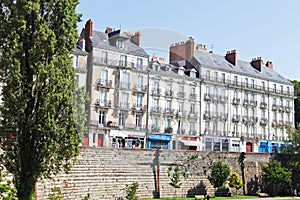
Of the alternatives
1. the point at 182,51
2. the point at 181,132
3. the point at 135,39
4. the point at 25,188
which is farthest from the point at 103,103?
the point at 25,188

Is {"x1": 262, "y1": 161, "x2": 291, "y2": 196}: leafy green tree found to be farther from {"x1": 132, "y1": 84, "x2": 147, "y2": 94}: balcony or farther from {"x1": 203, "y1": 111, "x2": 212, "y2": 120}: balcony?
{"x1": 132, "y1": 84, "x2": 147, "y2": 94}: balcony

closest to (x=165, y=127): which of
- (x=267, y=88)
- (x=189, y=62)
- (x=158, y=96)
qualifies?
(x=158, y=96)

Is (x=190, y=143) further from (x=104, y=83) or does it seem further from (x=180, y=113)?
(x=104, y=83)

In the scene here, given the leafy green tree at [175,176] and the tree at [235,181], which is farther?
the tree at [235,181]

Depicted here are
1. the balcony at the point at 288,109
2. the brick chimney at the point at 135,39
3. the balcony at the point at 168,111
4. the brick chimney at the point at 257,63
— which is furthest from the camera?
the balcony at the point at 288,109

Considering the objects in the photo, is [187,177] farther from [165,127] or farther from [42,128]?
[42,128]

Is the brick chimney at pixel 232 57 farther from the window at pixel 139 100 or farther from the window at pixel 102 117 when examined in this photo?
the window at pixel 102 117

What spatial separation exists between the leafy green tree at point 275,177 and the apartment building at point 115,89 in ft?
37.3

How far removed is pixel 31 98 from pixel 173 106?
29.0 m

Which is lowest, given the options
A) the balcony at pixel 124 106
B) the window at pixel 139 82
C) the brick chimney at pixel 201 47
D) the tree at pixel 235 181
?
the tree at pixel 235 181

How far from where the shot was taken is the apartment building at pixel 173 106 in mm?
41312

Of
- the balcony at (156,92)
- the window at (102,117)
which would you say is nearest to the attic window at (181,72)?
the balcony at (156,92)

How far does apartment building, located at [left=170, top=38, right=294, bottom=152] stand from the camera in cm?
4572

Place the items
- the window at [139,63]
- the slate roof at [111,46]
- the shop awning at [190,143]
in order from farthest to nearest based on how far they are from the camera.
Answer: the shop awning at [190,143] → the window at [139,63] → the slate roof at [111,46]
